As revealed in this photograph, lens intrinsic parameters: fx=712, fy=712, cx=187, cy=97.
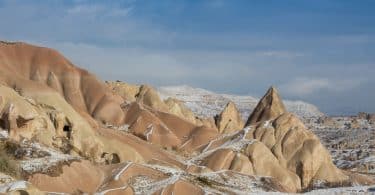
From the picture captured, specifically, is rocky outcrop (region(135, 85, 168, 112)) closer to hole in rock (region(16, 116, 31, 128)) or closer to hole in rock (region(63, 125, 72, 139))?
hole in rock (region(63, 125, 72, 139))

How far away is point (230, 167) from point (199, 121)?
154ft

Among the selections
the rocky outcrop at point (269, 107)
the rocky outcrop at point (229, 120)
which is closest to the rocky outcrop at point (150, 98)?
the rocky outcrop at point (229, 120)

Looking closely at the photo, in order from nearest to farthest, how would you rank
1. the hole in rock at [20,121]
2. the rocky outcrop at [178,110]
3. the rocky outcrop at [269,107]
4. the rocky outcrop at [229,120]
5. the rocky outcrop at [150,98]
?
the hole in rock at [20,121]
the rocky outcrop at [269,107]
the rocky outcrop at [150,98]
the rocky outcrop at [178,110]
the rocky outcrop at [229,120]

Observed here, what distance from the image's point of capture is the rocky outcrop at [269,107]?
4697 inches

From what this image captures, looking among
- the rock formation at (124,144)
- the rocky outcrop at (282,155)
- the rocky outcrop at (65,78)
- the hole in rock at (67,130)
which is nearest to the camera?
the rock formation at (124,144)

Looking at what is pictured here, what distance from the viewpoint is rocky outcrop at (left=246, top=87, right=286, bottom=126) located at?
11931cm

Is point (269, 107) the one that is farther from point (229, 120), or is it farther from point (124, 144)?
point (124, 144)

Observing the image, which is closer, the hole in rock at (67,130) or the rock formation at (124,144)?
the rock formation at (124,144)

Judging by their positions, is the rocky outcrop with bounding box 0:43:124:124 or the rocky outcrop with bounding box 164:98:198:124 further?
the rocky outcrop with bounding box 164:98:198:124

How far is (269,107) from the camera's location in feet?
395

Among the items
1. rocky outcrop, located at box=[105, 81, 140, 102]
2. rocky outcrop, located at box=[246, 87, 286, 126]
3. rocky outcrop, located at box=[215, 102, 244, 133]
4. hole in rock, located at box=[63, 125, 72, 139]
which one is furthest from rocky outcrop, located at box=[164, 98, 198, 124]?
hole in rock, located at box=[63, 125, 72, 139]

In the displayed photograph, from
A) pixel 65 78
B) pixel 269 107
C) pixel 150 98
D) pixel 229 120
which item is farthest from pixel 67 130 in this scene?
pixel 229 120

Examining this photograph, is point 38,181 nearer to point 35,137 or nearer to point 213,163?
point 35,137

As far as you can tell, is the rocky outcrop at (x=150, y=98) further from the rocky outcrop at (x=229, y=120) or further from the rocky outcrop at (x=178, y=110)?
the rocky outcrop at (x=229, y=120)
